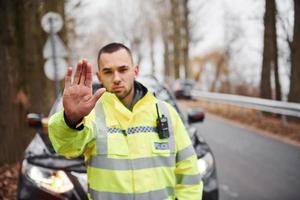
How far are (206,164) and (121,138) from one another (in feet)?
7.32

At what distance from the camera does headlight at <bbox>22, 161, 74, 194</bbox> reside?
12.5 ft

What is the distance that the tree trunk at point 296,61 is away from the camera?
511 inches

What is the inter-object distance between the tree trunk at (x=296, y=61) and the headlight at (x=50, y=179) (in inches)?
417

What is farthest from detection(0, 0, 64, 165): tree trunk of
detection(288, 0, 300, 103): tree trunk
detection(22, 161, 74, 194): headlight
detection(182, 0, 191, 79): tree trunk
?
detection(182, 0, 191, 79): tree trunk

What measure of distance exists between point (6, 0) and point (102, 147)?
6501 mm

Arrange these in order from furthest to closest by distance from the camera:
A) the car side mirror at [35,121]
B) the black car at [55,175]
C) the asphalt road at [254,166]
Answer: the asphalt road at [254,166], the car side mirror at [35,121], the black car at [55,175]

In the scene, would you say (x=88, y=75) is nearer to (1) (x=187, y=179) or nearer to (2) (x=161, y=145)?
(2) (x=161, y=145)

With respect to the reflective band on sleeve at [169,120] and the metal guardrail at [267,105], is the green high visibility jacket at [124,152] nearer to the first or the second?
the reflective band on sleeve at [169,120]

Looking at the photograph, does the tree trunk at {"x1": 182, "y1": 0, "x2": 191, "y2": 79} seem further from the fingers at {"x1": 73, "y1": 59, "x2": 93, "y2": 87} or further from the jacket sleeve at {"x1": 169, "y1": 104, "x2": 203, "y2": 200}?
the fingers at {"x1": 73, "y1": 59, "x2": 93, "y2": 87}

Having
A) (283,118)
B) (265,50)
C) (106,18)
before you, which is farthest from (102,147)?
(106,18)

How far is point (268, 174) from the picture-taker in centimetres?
748

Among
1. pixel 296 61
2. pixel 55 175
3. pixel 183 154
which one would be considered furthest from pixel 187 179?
pixel 296 61

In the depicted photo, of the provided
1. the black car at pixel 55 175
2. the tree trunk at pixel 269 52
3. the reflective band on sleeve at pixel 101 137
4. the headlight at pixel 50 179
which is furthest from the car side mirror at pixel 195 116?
the tree trunk at pixel 269 52

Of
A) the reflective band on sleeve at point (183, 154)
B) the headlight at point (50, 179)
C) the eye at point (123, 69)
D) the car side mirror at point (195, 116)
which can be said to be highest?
the eye at point (123, 69)
